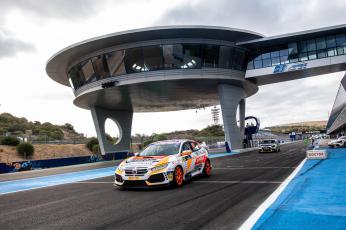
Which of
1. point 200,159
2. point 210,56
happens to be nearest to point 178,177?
point 200,159

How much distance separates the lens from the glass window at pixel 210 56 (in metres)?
36.4

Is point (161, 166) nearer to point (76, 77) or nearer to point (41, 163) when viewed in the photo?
point (41, 163)

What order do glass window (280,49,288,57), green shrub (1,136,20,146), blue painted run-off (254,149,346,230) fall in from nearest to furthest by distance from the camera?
blue painted run-off (254,149,346,230) < glass window (280,49,288,57) < green shrub (1,136,20,146)

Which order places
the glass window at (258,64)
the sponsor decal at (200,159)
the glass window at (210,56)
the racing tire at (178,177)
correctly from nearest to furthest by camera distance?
the racing tire at (178,177), the sponsor decal at (200,159), the glass window at (210,56), the glass window at (258,64)

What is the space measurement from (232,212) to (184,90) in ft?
119

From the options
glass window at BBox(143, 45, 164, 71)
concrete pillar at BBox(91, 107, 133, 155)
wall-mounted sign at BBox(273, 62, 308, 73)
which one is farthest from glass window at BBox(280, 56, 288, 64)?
concrete pillar at BBox(91, 107, 133, 155)

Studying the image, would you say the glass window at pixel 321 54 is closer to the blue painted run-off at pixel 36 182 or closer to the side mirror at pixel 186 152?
the blue painted run-off at pixel 36 182

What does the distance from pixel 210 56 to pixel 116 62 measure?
1104 centimetres

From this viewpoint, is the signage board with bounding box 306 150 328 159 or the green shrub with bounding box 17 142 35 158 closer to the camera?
the signage board with bounding box 306 150 328 159

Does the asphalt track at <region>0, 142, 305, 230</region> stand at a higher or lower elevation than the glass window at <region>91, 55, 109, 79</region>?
lower

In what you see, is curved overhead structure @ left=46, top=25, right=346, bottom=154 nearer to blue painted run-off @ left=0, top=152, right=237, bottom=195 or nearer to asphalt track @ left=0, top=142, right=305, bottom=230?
blue painted run-off @ left=0, top=152, right=237, bottom=195

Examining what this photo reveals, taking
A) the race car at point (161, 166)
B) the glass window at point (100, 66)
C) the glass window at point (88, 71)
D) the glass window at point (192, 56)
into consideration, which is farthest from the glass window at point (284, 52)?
the race car at point (161, 166)

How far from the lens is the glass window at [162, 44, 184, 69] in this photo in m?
34.9

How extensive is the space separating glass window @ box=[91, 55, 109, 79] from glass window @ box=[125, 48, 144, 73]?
2.73 m
